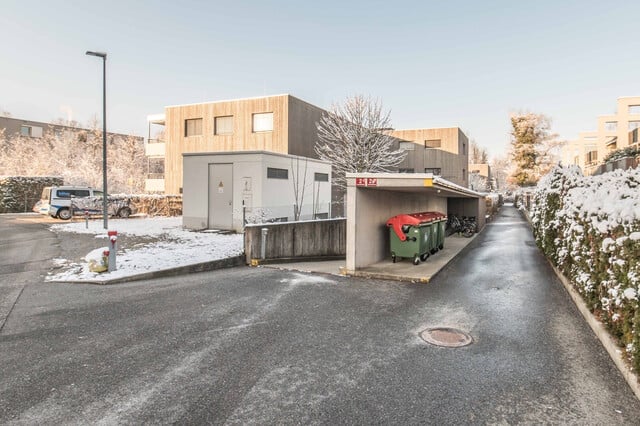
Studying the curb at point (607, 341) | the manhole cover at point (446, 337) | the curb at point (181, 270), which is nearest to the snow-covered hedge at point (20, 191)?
the curb at point (181, 270)

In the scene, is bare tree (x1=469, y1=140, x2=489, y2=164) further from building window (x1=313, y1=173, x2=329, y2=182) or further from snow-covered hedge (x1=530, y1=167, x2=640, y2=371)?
snow-covered hedge (x1=530, y1=167, x2=640, y2=371)

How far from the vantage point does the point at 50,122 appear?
59.9 meters

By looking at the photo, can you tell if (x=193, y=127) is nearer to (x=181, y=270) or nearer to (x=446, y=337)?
(x=181, y=270)

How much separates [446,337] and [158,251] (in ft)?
29.8

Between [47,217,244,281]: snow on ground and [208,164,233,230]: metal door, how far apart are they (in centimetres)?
112

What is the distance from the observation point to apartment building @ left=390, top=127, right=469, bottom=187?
130 feet

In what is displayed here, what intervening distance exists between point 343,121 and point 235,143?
8.17 metres

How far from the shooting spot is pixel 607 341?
5.11 metres

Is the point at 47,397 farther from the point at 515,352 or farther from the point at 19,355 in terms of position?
the point at 515,352

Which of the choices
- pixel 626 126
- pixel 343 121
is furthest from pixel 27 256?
pixel 626 126

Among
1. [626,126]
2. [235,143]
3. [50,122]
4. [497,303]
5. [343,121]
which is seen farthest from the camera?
[50,122]

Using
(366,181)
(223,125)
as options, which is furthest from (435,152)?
(366,181)

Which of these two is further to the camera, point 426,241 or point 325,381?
point 426,241

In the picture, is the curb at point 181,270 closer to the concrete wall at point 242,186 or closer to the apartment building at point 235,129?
the concrete wall at point 242,186
